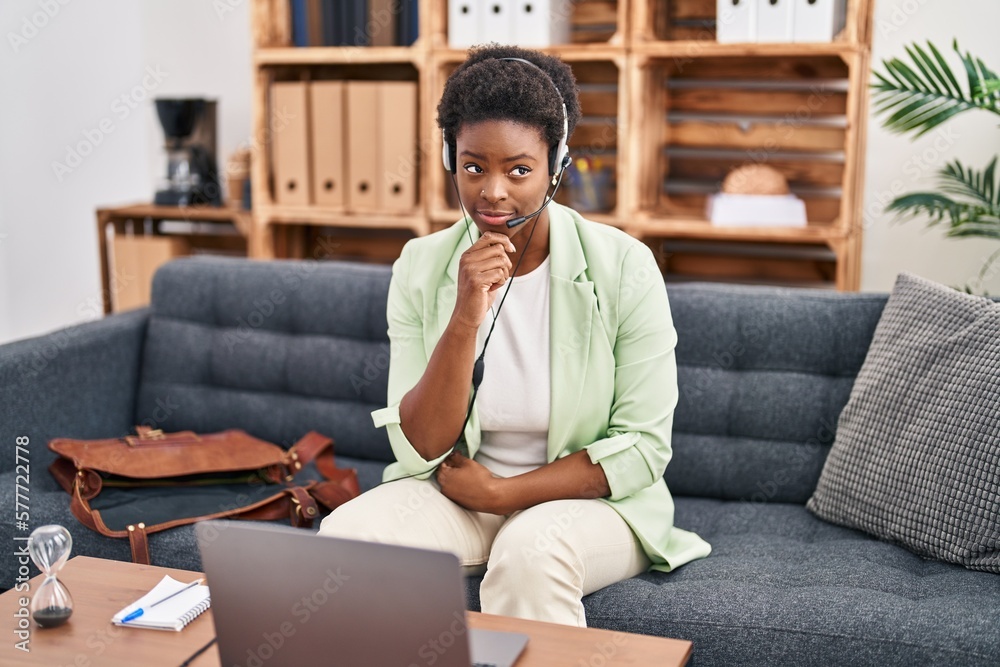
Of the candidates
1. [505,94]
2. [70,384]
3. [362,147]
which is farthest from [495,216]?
[362,147]

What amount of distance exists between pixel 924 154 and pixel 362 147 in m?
1.62

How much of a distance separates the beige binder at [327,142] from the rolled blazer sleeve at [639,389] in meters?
1.61

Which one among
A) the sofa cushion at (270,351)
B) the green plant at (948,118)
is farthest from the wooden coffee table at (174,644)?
the green plant at (948,118)

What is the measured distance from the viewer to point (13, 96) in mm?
3520

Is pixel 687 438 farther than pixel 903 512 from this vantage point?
Yes

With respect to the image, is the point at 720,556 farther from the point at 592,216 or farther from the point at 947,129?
the point at 947,129

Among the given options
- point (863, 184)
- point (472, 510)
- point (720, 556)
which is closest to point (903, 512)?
point (720, 556)

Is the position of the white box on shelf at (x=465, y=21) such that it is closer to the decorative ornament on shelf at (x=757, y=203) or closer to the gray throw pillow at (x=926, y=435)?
the decorative ornament on shelf at (x=757, y=203)

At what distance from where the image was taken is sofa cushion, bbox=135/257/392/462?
2225 millimetres

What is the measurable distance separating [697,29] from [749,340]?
134 centimetres

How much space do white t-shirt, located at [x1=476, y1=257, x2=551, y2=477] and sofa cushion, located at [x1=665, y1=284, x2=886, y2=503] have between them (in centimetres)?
45

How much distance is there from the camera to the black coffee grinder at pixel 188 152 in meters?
3.21

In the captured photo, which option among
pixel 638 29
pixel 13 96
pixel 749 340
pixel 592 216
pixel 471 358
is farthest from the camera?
pixel 13 96

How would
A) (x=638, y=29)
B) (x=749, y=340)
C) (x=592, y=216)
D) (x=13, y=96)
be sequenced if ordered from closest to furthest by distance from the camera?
(x=749, y=340) → (x=638, y=29) → (x=592, y=216) → (x=13, y=96)
